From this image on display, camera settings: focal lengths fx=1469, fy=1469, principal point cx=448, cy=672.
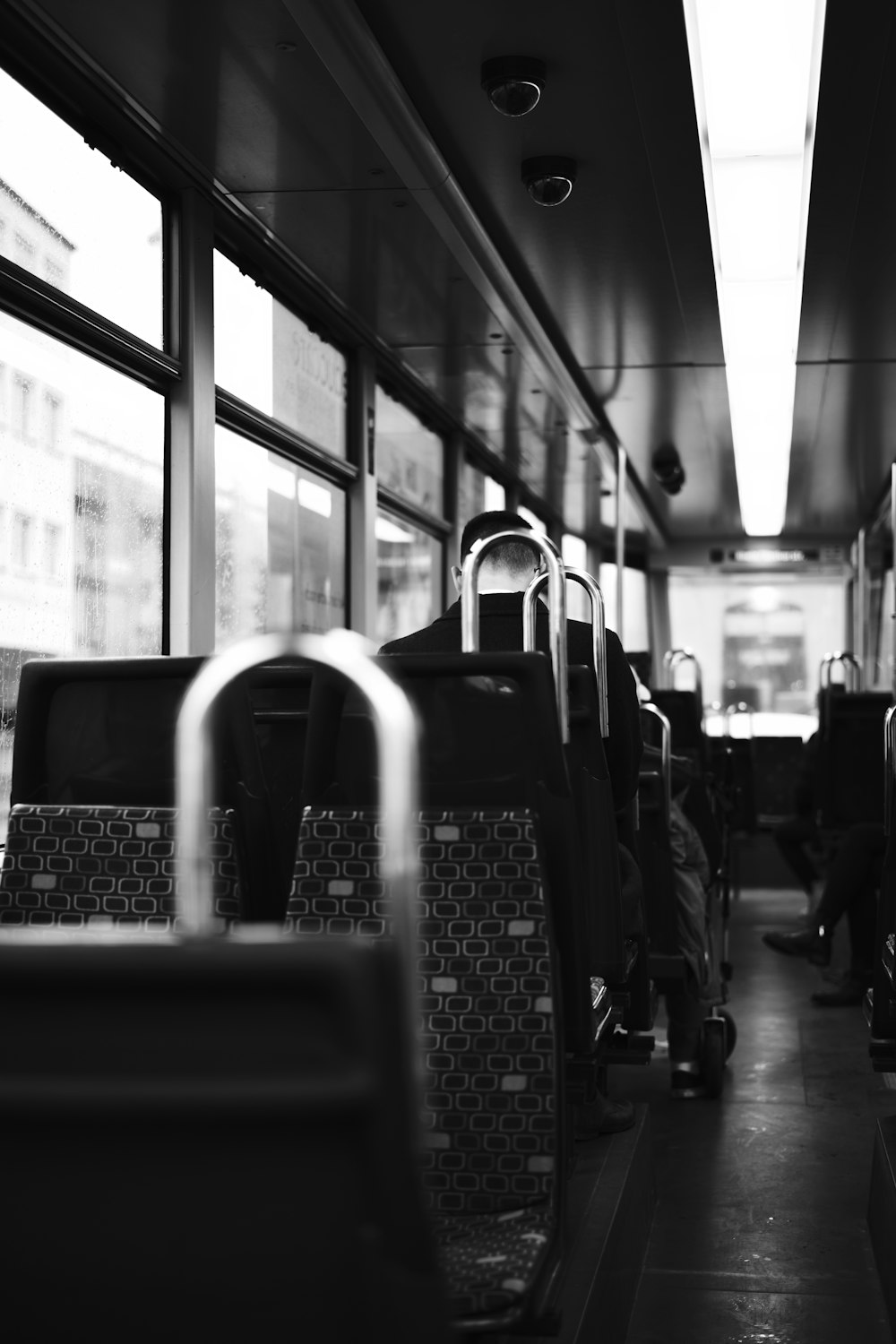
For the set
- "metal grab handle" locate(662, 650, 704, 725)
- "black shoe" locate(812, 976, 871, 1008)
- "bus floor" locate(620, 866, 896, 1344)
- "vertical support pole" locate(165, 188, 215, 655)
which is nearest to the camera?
"bus floor" locate(620, 866, 896, 1344)

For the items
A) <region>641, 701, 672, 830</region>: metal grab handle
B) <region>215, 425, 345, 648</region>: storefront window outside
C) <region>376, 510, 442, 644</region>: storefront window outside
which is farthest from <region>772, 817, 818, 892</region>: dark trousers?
<region>641, 701, 672, 830</region>: metal grab handle

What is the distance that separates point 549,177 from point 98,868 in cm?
335

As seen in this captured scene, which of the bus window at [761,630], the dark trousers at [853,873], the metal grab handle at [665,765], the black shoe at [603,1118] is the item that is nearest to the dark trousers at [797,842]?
the dark trousers at [853,873]

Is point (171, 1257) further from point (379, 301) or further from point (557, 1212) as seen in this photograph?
point (379, 301)

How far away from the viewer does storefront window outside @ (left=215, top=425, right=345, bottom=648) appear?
18.0ft

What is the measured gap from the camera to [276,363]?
19.6 ft

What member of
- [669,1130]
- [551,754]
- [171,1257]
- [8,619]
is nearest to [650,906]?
[669,1130]

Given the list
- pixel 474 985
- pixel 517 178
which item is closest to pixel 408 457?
pixel 517 178

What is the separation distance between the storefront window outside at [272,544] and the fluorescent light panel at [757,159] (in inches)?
76.9

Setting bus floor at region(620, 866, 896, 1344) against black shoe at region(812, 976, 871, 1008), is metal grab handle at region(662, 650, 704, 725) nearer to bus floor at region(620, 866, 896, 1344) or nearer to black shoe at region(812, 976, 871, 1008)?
black shoe at region(812, 976, 871, 1008)

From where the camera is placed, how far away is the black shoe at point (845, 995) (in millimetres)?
Answer: 5758

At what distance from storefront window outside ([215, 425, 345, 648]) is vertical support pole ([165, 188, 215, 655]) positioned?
16.3 inches

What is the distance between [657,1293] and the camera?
288 centimetres

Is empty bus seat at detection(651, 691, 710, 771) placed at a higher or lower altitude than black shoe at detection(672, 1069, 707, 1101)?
higher
